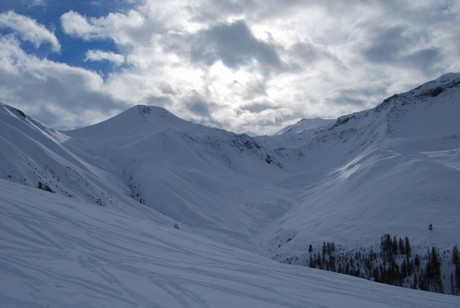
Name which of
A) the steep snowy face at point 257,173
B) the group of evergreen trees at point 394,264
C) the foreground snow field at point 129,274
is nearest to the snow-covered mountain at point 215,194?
the foreground snow field at point 129,274

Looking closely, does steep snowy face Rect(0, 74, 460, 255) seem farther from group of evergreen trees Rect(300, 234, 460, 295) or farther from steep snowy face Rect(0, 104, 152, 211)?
group of evergreen trees Rect(300, 234, 460, 295)

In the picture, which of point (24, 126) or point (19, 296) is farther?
point (24, 126)

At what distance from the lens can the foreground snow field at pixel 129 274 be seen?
9141 mm

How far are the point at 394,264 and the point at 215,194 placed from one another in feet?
172

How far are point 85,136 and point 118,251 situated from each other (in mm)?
113170

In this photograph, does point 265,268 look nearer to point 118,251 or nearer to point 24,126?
point 118,251

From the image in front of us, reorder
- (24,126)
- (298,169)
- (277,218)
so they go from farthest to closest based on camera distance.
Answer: (298,169), (277,218), (24,126)

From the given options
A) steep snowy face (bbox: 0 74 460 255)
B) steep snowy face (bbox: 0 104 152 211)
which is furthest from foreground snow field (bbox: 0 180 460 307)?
steep snowy face (bbox: 0 74 460 255)

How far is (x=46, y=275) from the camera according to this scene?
983 centimetres

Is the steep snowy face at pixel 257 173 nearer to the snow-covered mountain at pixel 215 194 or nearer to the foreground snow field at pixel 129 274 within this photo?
the snow-covered mountain at pixel 215 194

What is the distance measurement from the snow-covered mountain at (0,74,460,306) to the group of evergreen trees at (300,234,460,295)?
0.95 metres

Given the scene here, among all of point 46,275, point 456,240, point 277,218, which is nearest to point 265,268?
Answer: point 46,275

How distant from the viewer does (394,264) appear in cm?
3519

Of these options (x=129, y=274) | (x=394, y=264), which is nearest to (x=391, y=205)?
(x=394, y=264)
